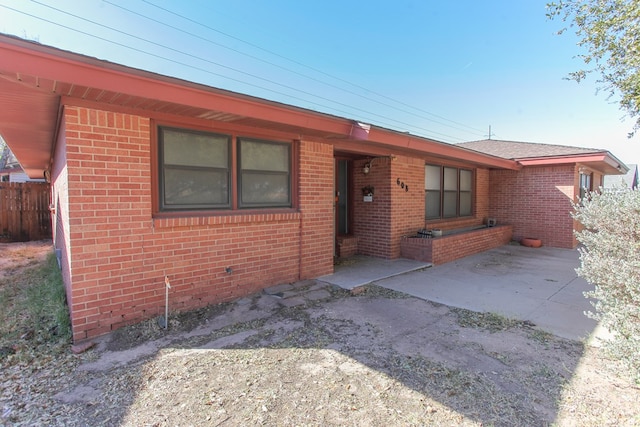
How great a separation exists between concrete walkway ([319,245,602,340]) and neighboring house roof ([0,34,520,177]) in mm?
2459

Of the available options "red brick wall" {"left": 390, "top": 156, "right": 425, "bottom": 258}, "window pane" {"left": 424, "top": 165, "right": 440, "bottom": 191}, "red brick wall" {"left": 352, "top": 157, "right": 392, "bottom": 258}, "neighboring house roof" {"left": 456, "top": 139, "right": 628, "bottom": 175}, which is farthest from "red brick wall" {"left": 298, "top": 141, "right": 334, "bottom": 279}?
"neighboring house roof" {"left": 456, "top": 139, "right": 628, "bottom": 175}

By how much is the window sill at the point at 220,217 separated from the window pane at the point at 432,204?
475 cm

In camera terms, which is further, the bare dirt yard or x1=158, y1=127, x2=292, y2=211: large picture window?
x1=158, y1=127, x2=292, y2=211: large picture window

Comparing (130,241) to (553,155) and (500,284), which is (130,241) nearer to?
(500,284)

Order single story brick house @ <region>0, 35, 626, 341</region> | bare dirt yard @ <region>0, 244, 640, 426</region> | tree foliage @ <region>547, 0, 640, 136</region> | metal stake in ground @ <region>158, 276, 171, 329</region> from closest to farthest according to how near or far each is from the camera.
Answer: bare dirt yard @ <region>0, 244, 640, 426</region> → single story brick house @ <region>0, 35, 626, 341</region> → metal stake in ground @ <region>158, 276, 171, 329</region> → tree foliage @ <region>547, 0, 640, 136</region>

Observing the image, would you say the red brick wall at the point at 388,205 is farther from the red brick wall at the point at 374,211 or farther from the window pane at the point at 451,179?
the window pane at the point at 451,179

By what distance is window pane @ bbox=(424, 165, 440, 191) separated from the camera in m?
8.75

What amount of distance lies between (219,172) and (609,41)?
8.01 meters

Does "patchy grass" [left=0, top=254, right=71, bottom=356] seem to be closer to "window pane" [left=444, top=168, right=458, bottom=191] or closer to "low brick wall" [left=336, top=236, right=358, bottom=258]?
"low brick wall" [left=336, top=236, right=358, bottom=258]

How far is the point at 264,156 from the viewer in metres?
4.99

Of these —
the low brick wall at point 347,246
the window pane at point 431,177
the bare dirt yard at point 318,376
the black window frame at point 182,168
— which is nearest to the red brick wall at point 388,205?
the low brick wall at point 347,246

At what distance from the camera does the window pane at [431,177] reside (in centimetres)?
875

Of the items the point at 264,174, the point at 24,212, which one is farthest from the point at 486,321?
the point at 24,212

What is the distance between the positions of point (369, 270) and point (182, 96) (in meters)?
4.45
